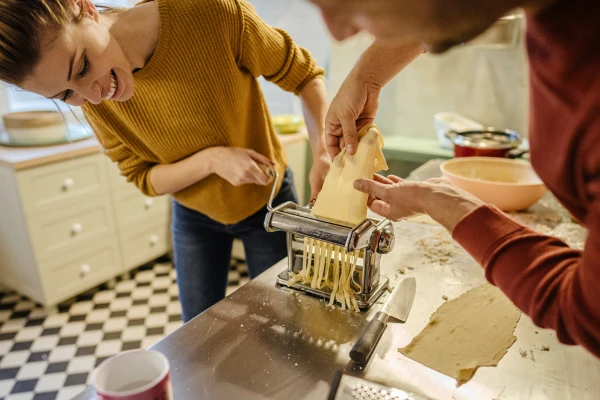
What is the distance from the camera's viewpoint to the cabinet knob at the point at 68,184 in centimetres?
247

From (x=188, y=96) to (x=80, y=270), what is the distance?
6.09ft

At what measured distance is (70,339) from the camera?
2426mm

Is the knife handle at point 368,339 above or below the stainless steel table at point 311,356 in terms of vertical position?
above

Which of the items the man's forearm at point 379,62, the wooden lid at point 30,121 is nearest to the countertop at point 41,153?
the wooden lid at point 30,121

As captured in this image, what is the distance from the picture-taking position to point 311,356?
2.92ft

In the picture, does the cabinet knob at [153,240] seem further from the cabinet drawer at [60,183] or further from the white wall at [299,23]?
the white wall at [299,23]

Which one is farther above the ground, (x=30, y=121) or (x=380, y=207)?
(x=380, y=207)

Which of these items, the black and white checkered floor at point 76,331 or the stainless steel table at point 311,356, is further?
the black and white checkered floor at point 76,331

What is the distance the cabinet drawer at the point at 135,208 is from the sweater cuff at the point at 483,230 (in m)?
2.48

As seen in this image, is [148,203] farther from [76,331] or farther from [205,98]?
[205,98]

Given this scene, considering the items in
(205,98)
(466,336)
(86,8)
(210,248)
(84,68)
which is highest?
(86,8)

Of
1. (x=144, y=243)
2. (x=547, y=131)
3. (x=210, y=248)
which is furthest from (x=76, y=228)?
(x=547, y=131)

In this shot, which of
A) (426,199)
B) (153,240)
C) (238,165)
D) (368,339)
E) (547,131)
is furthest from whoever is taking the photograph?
(153,240)

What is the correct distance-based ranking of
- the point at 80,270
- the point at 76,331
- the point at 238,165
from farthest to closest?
the point at 80,270, the point at 76,331, the point at 238,165
